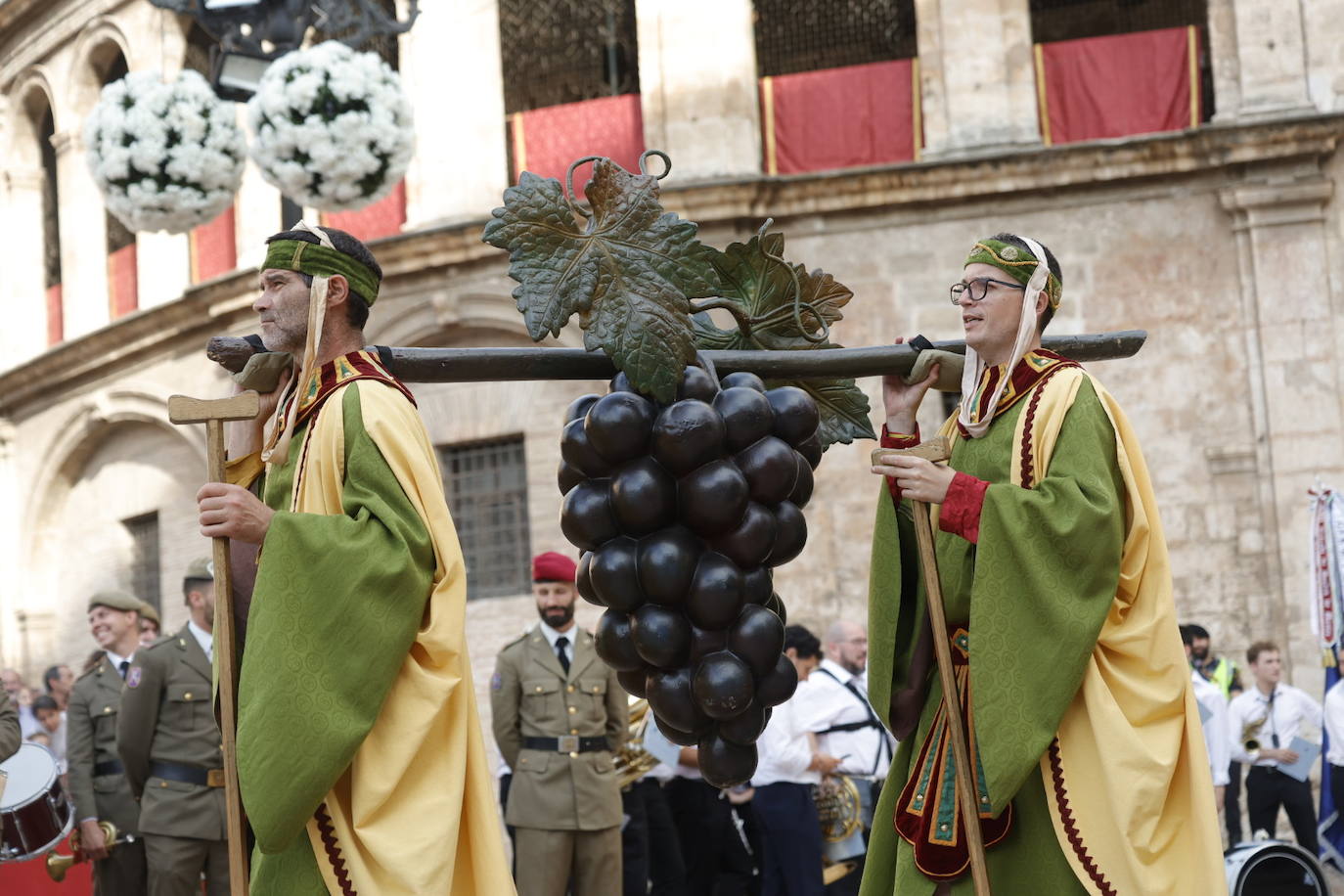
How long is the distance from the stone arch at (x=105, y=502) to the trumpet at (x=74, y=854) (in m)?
10.0

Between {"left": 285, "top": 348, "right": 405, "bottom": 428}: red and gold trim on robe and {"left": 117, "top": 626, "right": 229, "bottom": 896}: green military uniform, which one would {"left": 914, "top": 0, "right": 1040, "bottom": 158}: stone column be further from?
{"left": 285, "top": 348, "right": 405, "bottom": 428}: red and gold trim on robe

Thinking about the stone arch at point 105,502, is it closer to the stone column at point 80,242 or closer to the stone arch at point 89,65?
the stone column at point 80,242

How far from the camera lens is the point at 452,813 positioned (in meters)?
4.00

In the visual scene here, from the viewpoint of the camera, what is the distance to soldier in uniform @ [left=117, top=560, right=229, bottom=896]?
794 centimetres

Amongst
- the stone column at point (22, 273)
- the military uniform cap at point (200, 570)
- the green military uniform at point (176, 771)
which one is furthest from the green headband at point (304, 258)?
the stone column at point (22, 273)

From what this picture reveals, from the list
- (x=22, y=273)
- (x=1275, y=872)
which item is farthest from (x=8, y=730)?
(x=22, y=273)

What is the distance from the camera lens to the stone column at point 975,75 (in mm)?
14930

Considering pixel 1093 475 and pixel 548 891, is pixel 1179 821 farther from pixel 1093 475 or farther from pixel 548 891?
pixel 548 891

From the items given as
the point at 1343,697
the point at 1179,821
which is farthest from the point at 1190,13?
the point at 1179,821

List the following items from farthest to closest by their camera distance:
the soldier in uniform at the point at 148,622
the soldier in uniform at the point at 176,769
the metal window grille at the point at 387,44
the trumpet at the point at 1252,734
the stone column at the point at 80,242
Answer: the stone column at the point at 80,242 → the metal window grille at the point at 387,44 → the trumpet at the point at 1252,734 → the soldier in uniform at the point at 148,622 → the soldier in uniform at the point at 176,769

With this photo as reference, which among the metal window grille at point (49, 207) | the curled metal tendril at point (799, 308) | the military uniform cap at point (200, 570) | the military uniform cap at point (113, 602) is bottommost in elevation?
the military uniform cap at point (113, 602)

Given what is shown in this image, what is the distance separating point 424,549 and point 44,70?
19747 millimetres

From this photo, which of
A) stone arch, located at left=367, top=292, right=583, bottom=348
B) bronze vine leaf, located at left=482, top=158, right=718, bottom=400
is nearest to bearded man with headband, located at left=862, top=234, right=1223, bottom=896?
bronze vine leaf, located at left=482, top=158, right=718, bottom=400

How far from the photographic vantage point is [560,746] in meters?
9.07
